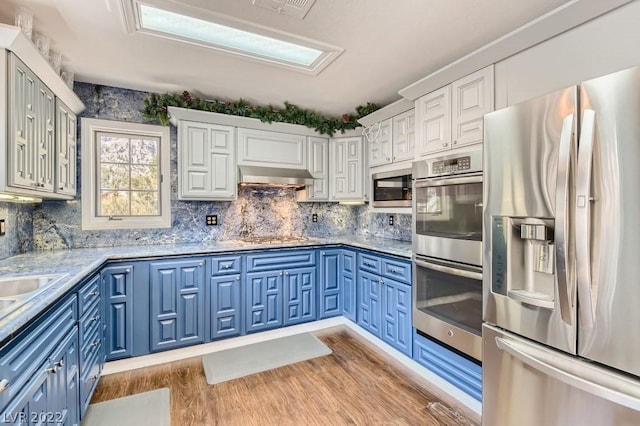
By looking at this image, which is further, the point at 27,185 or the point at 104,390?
the point at 104,390

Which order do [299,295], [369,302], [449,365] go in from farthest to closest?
[299,295], [369,302], [449,365]

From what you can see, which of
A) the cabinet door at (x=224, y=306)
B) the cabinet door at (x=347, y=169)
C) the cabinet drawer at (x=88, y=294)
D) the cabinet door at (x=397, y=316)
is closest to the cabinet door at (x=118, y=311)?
the cabinet drawer at (x=88, y=294)

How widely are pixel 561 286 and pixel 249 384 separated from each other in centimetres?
212

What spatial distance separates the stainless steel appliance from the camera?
6.31 feet

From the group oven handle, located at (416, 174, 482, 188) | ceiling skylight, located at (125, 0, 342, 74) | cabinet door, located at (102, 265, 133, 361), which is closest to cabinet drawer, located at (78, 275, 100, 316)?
cabinet door, located at (102, 265, 133, 361)

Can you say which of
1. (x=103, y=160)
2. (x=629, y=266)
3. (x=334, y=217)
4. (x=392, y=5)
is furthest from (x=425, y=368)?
(x=103, y=160)

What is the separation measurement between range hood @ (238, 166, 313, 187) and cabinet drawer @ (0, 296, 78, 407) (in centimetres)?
193

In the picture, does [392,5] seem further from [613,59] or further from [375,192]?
[375,192]

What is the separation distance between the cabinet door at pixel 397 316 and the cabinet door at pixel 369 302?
94 mm

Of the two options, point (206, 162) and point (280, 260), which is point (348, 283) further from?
point (206, 162)

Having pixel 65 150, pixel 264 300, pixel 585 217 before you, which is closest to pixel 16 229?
pixel 65 150

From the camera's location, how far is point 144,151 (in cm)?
320

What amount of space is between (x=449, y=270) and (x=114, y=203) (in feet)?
10.2

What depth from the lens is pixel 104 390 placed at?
2277 mm
